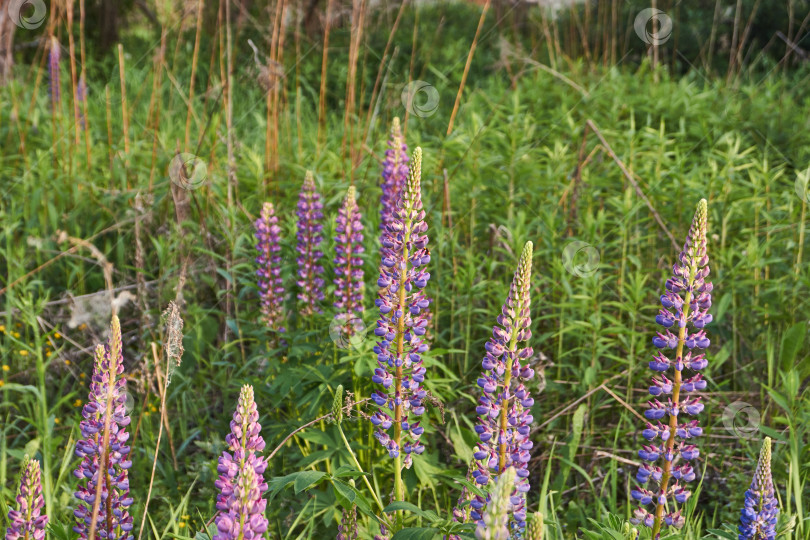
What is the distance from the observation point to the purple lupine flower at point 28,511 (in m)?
2.04

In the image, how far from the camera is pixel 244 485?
1613mm

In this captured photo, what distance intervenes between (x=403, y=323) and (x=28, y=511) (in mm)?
1134

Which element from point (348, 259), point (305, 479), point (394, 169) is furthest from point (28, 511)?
point (394, 169)

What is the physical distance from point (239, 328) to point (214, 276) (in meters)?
0.63

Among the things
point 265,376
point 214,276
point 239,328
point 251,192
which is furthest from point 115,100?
point 265,376

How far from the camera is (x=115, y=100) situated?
8336 mm

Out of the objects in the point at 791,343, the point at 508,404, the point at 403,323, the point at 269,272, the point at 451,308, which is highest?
the point at 403,323

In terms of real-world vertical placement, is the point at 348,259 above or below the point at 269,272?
above

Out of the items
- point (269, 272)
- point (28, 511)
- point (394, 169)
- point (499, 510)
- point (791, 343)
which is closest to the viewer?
point (499, 510)

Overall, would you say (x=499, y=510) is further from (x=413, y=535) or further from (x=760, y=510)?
(x=760, y=510)

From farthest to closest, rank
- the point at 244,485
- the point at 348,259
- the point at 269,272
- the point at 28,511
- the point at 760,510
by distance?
1. the point at 269,272
2. the point at 348,259
3. the point at 760,510
4. the point at 28,511
5. the point at 244,485

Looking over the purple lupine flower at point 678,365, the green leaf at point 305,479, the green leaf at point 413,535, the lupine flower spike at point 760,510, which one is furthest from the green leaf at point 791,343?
the green leaf at point 305,479

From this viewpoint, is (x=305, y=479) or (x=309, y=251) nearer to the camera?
(x=305, y=479)

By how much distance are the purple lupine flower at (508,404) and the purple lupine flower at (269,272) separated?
164 centimetres
